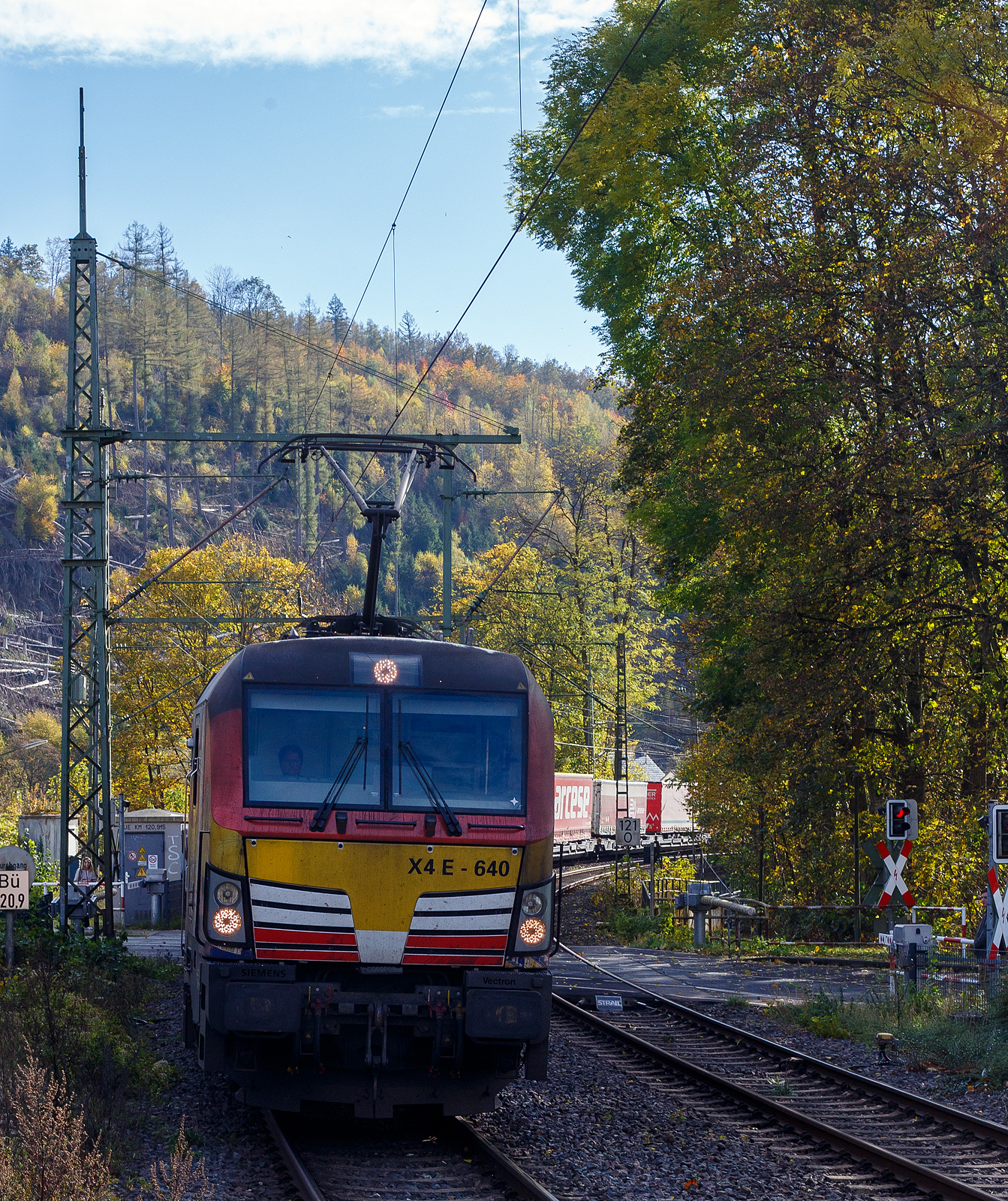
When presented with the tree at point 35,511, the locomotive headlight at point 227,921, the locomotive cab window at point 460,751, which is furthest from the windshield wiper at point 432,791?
the tree at point 35,511

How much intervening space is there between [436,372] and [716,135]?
118961 millimetres

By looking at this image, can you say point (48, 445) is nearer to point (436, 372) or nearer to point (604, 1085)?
point (436, 372)

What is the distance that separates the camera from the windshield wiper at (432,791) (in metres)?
8.62

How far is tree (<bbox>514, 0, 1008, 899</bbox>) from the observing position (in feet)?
58.1

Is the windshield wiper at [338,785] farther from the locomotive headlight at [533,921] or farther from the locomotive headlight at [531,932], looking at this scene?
the locomotive headlight at [531,932]

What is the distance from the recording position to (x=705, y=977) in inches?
765

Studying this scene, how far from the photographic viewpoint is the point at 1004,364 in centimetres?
1686

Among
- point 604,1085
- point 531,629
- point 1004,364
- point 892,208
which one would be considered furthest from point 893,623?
point 531,629

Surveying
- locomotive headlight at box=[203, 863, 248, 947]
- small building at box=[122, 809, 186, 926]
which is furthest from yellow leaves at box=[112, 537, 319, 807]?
locomotive headlight at box=[203, 863, 248, 947]

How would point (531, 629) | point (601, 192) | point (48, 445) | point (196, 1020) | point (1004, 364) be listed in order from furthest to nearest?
point (48, 445) → point (531, 629) → point (601, 192) → point (1004, 364) → point (196, 1020)

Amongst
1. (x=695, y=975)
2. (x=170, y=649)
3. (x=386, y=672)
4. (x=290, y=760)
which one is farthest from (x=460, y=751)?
(x=170, y=649)

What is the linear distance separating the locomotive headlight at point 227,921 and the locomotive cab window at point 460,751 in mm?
1221

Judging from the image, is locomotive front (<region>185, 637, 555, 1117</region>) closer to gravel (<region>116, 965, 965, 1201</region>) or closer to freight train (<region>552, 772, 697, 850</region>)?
gravel (<region>116, 965, 965, 1201</region>)

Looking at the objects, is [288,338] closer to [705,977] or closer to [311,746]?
[705,977]
